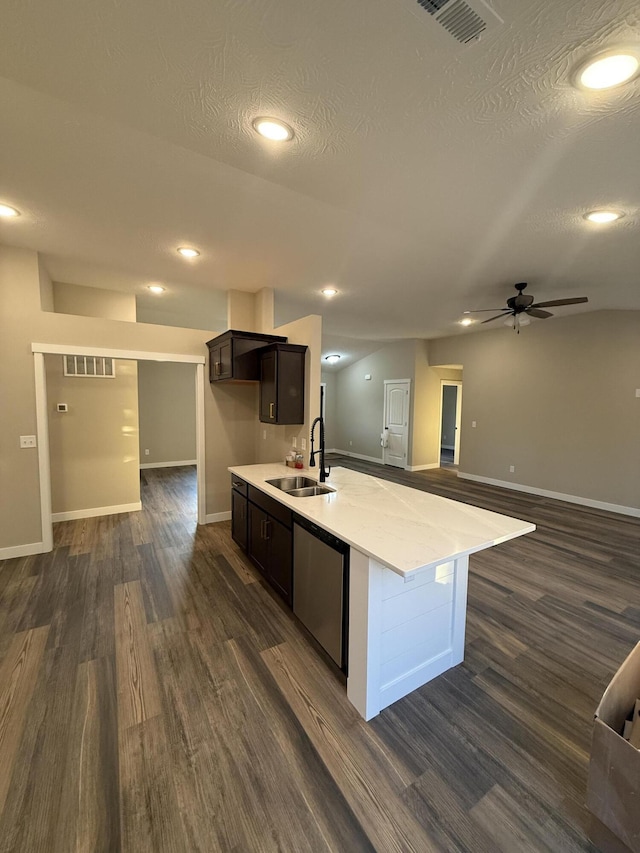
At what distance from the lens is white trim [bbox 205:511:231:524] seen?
4422mm

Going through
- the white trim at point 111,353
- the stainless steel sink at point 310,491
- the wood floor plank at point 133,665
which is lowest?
the wood floor plank at point 133,665

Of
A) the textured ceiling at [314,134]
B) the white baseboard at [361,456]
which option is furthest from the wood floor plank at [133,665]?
the white baseboard at [361,456]

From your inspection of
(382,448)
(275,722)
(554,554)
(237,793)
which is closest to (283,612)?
(275,722)

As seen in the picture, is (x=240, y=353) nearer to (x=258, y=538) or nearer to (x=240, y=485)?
(x=240, y=485)

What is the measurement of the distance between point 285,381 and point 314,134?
206 centimetres

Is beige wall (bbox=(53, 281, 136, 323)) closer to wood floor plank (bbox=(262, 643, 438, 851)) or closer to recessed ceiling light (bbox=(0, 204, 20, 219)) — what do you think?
recessed ceiling light (bbox=(0, 204, 20, 219))

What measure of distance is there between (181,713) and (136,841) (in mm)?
526

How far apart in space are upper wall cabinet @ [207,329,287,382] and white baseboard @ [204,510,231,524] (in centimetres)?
177

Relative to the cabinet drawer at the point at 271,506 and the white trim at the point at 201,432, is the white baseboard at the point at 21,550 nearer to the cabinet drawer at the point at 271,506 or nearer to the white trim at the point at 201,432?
the white trim at the point at 201,432

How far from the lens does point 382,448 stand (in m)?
8.70

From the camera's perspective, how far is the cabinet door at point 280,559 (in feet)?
8.07

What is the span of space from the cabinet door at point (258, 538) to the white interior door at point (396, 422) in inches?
217

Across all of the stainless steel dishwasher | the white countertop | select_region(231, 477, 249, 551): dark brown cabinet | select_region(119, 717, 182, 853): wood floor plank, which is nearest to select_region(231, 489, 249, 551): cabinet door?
select_region(231, 477, 249, 551): dark brown cabinet

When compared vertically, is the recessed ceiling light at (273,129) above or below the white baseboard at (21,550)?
above
